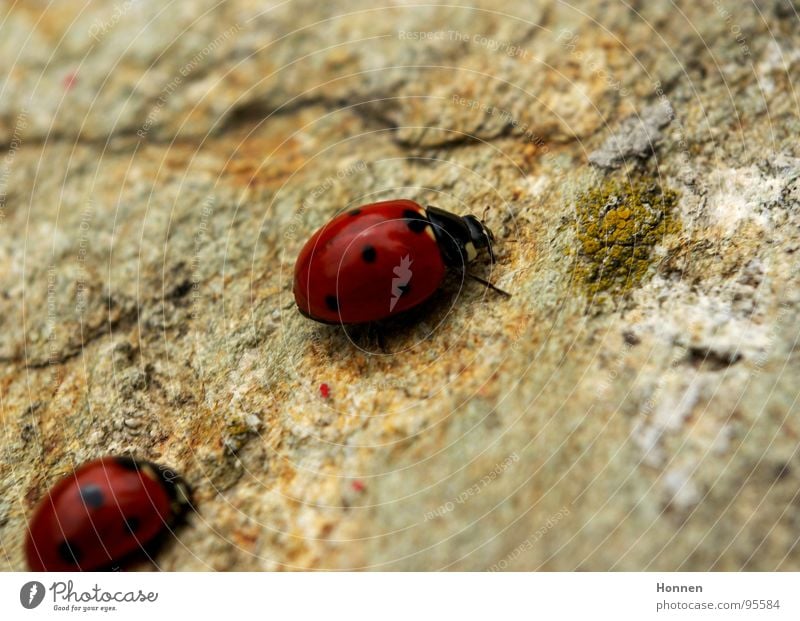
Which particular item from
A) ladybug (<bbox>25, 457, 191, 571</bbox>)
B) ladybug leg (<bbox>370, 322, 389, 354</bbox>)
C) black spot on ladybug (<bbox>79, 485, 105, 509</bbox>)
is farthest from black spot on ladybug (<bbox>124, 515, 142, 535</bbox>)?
ladybug leg (<bbox>370, 322, 389, 354</bbox>)

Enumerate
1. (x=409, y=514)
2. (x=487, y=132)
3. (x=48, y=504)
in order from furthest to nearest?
A: (x=487, y=132), (x=48, y=504), (x=409, y=514)

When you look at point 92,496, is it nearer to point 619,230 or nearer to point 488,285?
point 488,285

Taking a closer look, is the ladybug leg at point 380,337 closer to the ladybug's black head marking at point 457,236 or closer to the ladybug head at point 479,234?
the ladybug's black head marking at point 457,236

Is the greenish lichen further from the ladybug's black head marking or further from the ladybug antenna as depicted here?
the ladybug's black head marking

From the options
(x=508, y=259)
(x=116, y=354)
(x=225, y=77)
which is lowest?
(x=116, y=354)

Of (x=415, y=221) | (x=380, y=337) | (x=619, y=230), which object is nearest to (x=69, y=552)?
(x=380, y=337)

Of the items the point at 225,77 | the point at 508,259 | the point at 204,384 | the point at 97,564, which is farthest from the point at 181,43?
the point at 97,564

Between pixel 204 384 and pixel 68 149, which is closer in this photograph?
pixel 204 384

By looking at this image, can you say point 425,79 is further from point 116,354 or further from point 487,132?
point 116,354
